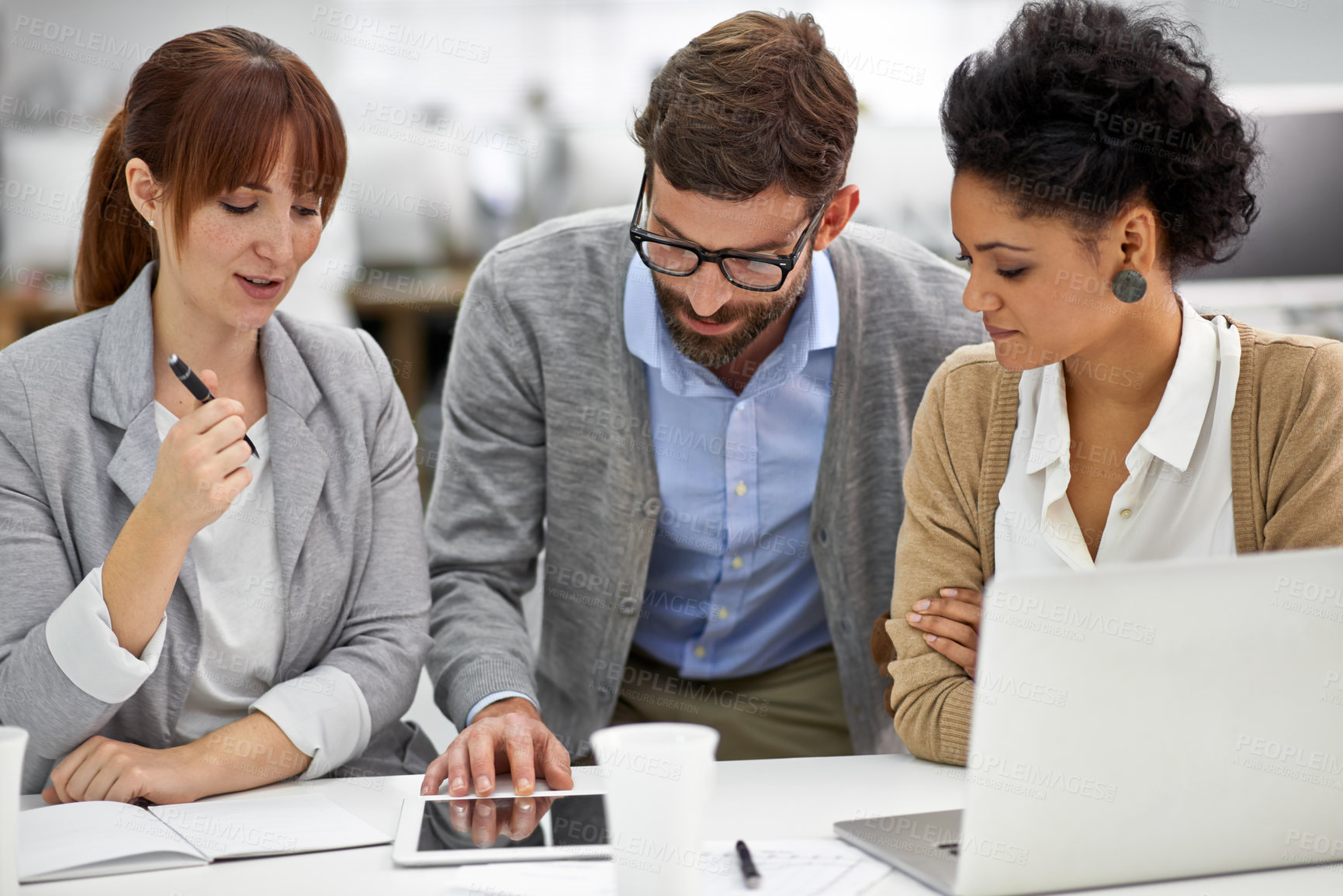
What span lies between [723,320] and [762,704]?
1.96ft

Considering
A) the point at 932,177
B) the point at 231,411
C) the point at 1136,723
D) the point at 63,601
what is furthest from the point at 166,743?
the point at 932,177

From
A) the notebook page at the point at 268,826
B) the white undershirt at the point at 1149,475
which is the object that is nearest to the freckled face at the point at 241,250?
the notebook page at the point at 268,826

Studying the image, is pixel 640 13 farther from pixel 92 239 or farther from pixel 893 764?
pixel 893 764

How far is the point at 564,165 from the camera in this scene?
2.94 meters

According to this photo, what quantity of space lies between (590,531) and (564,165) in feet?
5.21

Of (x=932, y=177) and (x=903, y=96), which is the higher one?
(x=903, y=96)

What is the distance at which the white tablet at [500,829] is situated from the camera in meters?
0.90

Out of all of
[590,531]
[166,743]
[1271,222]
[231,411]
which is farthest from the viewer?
[1271,222]

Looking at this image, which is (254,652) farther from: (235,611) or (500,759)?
(500,759)

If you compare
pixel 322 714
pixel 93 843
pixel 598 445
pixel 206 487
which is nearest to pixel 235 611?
pixel 322 714

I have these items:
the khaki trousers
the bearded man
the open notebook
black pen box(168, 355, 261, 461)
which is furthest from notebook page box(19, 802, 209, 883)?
the khaki trousers

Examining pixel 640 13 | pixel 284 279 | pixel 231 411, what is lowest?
pixel 231 411

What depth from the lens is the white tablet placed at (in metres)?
0.90

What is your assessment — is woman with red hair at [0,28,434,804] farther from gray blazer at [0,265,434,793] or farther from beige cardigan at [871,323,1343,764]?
beige cardigan at [871,323,1343,764]
